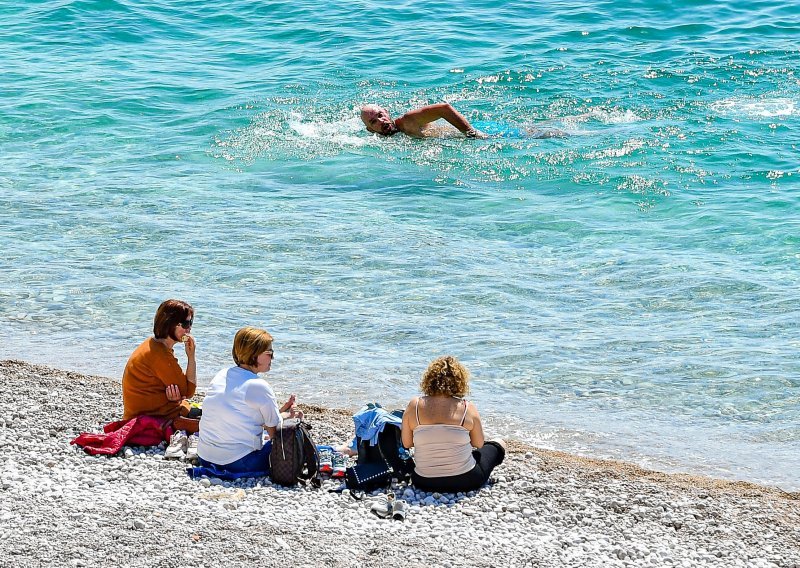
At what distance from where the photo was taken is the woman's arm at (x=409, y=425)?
6879 millimetres

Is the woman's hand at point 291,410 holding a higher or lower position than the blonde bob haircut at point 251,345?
lower

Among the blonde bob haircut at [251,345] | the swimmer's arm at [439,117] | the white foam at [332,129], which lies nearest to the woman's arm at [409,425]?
the blonde bob haircut at [251,345]

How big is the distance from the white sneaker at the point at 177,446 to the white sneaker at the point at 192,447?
0.03 m

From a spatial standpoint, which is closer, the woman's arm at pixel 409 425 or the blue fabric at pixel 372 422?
the woman's arm at pixel 409 425

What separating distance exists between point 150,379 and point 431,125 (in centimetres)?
996

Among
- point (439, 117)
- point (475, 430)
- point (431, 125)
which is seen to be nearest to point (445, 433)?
point (475, 430)

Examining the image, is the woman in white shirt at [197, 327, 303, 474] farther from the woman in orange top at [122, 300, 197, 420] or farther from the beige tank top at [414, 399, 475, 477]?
the beige tank top at [414, 399, 475, 477]

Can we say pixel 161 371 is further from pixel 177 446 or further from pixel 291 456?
pixel 291 456

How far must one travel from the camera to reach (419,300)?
1076 cm

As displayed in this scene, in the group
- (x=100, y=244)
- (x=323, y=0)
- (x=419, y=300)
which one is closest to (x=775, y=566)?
(x=419, y=300)

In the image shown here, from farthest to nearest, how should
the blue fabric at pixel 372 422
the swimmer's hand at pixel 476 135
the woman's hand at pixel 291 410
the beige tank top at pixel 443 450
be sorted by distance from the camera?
the swimmer's hand at pixel 476 135, the woman's hand at pixel 291 410, the blue fabric at pixel 372 422, the beige tank top at pixel 443 450

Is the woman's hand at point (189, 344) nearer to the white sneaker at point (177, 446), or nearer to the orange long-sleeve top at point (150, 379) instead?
the orange long-sleeve top at point (150, 379)

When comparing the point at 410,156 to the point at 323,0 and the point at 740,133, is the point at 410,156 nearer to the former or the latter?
the point at 740,133

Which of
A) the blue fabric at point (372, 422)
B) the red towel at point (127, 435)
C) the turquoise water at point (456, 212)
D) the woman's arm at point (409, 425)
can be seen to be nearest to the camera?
the woman's arm at point (409, 425)
